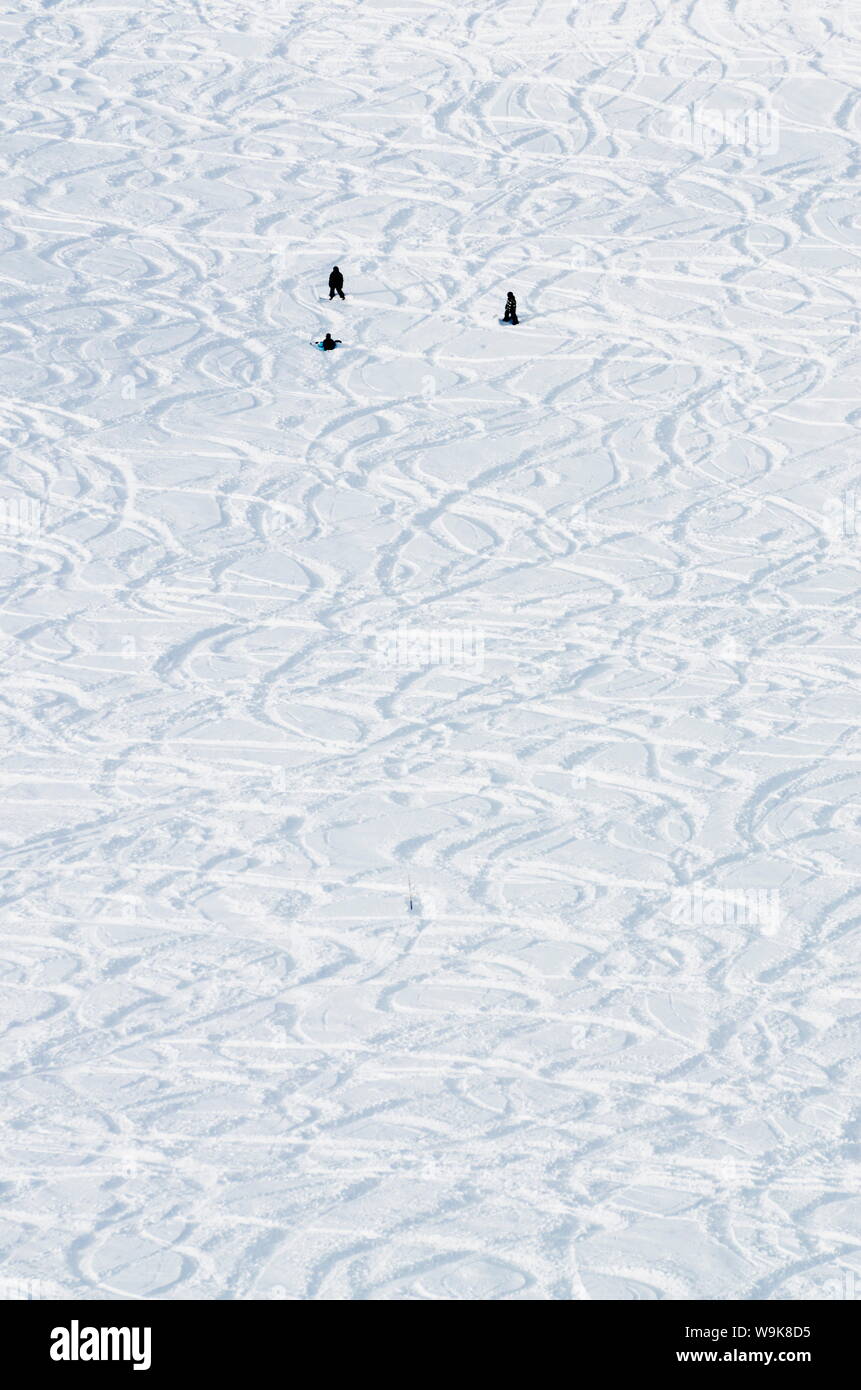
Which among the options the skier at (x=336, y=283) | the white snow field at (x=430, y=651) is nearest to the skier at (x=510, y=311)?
the white snow field at (x=430, y=651)

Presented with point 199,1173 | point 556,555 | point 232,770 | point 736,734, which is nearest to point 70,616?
point 232,770

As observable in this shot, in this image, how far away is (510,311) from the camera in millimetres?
14688

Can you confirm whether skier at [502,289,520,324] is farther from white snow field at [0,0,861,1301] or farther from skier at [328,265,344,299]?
skier at [328,265,344,299]

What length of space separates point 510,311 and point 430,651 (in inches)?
169

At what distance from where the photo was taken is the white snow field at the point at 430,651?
762cm

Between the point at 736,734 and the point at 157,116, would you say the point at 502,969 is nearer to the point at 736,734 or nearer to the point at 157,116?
the point at 736,734

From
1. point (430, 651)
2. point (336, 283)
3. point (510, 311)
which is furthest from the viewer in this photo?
point (336, 283)

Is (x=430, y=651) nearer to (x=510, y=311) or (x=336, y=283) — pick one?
(x=510, y=311)

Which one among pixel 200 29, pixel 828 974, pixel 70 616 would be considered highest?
pixel 200 29

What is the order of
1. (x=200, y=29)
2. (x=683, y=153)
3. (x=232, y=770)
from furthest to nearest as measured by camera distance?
(x=200, y=29) < (x=683, y=153) < (x=232, y=770)

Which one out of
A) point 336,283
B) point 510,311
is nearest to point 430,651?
point 510,311

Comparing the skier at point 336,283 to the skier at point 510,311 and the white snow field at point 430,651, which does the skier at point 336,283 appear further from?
the skier at point 510,311

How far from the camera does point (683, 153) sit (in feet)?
55.9

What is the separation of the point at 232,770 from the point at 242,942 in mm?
1518
